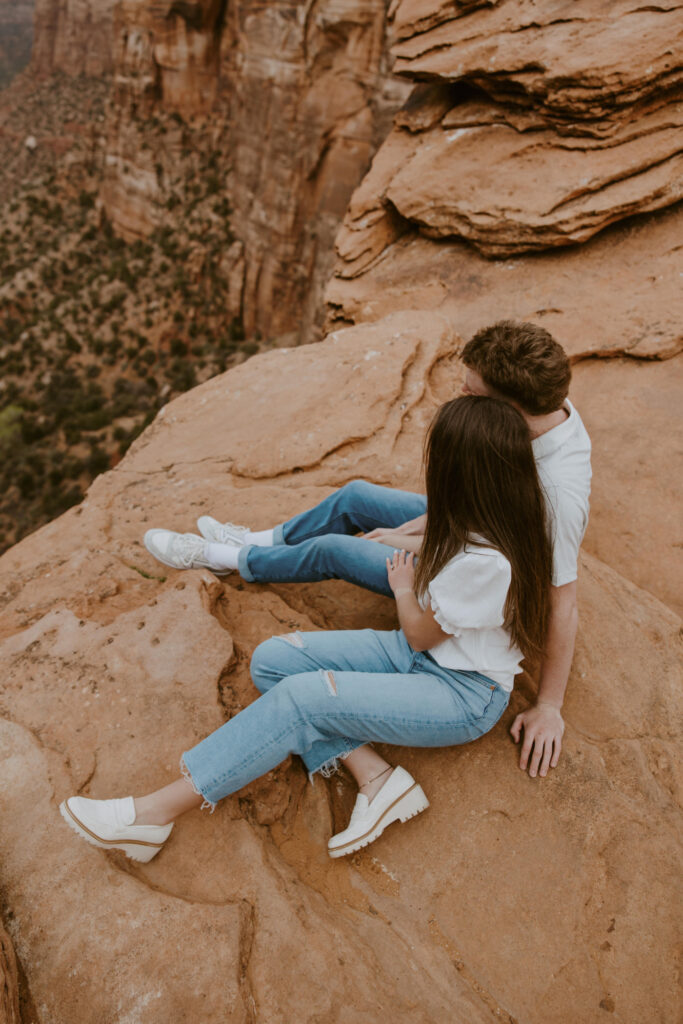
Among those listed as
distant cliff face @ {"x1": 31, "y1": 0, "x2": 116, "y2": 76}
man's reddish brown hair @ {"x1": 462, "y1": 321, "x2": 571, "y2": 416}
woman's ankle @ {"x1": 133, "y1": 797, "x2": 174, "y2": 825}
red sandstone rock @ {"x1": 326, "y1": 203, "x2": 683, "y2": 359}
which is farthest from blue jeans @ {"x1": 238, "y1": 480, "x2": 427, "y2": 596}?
distant cliff face @ {"x1": 31, "y1": 0, "x2": 116, "y2": 76}

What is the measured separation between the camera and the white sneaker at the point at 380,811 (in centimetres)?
199

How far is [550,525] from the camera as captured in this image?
6.48ft

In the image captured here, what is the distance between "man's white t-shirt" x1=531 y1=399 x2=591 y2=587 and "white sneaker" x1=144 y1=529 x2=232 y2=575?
1451 mm

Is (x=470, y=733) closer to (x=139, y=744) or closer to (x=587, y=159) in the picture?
(x=139, y=744)

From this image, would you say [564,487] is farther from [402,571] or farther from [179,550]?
[179,550]

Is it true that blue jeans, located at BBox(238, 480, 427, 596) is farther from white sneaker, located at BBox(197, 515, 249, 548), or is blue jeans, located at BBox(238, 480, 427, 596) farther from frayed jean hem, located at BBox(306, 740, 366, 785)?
frayed jean hem, located at BBox(306, 740, 366, 785)

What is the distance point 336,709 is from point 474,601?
516mm

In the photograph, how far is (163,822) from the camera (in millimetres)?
1865

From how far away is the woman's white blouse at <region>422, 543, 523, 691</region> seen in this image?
179 cm

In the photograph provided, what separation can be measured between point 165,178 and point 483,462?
2696 cm

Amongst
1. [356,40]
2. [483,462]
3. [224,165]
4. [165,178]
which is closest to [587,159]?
[483,462]

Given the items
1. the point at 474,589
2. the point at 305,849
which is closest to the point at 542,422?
the point at 474,589

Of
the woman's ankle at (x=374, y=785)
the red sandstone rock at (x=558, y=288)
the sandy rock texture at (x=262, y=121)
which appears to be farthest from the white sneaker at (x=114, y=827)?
the sandy rock texture at (x=262, y=121)

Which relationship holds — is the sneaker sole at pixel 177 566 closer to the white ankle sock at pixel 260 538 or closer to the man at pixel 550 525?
the man at pixel 550 525
